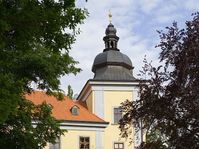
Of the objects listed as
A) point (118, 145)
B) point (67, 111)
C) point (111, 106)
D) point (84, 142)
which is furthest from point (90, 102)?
point (118, 145)

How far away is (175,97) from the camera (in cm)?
1208

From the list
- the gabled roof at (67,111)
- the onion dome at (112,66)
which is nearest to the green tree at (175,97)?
the gabled roof at (67,111)

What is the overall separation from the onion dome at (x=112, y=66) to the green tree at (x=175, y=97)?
28178 mm

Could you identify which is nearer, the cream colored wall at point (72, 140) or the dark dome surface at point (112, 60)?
the cream colored wall at point (72, 140)

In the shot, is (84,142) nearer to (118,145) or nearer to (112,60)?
(118,145)

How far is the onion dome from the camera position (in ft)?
136

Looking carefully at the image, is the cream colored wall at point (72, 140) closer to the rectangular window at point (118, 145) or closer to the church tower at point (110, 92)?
the church tower at point (110, 92)

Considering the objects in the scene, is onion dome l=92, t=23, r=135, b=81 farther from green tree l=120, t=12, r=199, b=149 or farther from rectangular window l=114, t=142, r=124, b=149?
green tree l=120, t=12, r=199, b=149

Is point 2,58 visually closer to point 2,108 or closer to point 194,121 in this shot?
point 2,108

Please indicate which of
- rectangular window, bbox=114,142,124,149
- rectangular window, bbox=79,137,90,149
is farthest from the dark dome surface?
rectangular window, bbox=114,142,124,149

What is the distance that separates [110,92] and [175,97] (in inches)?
1131

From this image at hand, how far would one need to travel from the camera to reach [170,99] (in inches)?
475

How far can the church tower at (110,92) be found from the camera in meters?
39.7

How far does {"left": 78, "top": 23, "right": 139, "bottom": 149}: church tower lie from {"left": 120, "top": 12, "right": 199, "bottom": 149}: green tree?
86.6 ft
